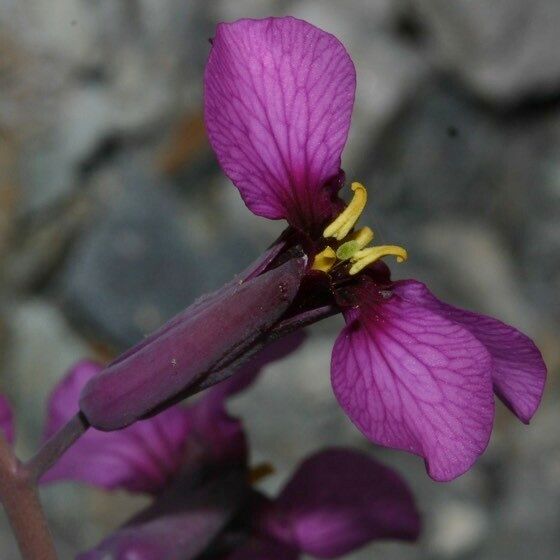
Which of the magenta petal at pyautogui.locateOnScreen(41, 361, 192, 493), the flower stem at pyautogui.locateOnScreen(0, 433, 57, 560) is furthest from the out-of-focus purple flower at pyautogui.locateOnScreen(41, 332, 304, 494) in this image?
the flower stem at pyautogui.locateOnScreen(0, 433, 57, 560)

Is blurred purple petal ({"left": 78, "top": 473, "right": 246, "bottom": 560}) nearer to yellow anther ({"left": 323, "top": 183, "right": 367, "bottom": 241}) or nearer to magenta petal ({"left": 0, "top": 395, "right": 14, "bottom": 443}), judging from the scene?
magenta petal ({"left": 0, "top": 395, "right": 14, "bottom": 443})

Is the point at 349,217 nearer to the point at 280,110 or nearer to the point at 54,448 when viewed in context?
the point at 280,110

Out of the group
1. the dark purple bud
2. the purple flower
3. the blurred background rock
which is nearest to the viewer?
the dark purple bud

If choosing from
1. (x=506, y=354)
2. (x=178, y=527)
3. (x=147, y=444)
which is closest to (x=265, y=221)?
(x=147, y=444)

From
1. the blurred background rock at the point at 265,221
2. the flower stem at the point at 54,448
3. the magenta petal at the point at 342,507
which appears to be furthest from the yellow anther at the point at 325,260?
the blurred background rock at the point at 265,221

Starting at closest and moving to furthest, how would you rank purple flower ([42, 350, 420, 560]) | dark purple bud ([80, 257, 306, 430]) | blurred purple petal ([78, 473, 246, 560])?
dark purple bud ([80, 257, 306, 430])
blurred purple petal ([78, 473, 246, 560])
purple flower ([42, 350, 420, 560])

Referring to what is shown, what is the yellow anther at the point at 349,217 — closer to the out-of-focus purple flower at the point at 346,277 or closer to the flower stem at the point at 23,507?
the out-of-focus purple flower at the point at 346,277
